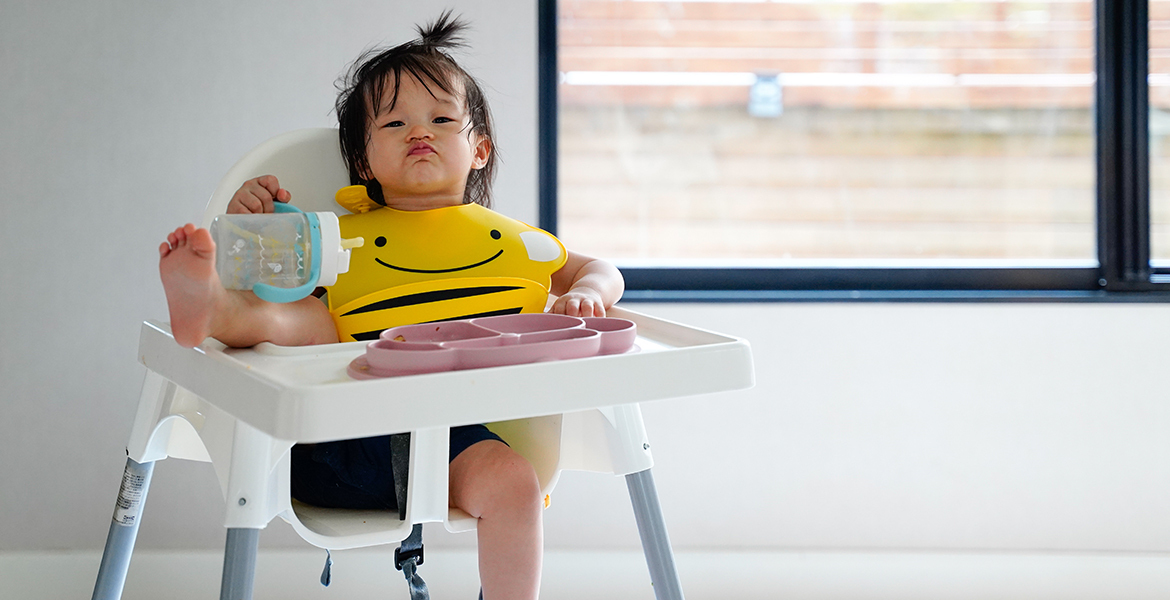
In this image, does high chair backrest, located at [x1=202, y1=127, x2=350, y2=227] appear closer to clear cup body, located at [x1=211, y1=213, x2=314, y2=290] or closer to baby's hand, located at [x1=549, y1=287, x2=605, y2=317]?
clear cup body, located at [x1=211, y1=213, x2=314, y2=290]

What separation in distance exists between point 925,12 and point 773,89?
300 mm

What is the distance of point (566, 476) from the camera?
1473 mm

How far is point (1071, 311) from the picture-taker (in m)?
1.47

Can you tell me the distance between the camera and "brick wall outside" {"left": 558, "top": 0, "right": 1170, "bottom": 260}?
5.06ft

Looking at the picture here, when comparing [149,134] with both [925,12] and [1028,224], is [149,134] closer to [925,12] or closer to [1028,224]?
[925,12]

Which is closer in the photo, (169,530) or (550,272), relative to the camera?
(550,272)

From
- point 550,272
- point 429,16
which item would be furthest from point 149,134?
point 550,272

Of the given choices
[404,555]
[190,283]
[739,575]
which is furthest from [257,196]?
[739,575]

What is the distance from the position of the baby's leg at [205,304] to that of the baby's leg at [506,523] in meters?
0.24

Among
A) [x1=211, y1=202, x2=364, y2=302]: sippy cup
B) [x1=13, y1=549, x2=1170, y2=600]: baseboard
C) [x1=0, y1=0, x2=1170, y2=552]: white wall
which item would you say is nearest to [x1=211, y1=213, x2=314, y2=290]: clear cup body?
[x1=211, y1=202, x2=364, y2=302]: sippy cup

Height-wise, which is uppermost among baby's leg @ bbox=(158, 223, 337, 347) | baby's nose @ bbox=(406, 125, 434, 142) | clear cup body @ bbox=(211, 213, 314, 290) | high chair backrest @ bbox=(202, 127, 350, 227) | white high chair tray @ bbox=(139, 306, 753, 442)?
baby's nose @ bbox=(406, 125, 434, 142)

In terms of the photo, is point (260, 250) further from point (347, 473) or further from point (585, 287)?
point (585, 287)

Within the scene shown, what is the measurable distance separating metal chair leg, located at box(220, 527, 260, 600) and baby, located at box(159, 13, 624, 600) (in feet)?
0.47

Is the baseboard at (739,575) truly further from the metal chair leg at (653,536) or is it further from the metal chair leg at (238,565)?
the metal chair leg at (238,565)
